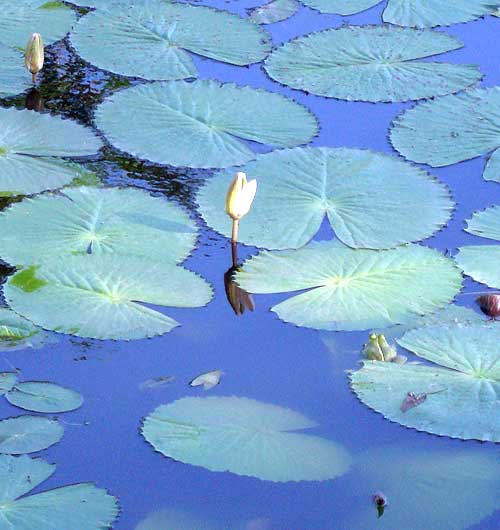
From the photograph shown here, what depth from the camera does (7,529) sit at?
2.09 meters

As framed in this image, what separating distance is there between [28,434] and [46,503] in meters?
0.23

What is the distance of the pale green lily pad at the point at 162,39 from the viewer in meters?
3.96

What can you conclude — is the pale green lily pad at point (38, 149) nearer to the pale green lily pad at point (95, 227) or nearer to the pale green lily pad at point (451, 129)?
the pale green lily pad at point (95, 227)

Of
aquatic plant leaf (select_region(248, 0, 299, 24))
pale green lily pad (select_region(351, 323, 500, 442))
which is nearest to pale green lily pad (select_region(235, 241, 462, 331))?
pale green lily pad (select_region(351, 323, 500, 442))

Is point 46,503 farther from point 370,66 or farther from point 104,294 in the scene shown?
point 370,66

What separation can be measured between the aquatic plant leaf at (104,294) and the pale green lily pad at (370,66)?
1.27 meters

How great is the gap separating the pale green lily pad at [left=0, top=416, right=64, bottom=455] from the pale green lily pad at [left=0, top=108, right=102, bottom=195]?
1.02m

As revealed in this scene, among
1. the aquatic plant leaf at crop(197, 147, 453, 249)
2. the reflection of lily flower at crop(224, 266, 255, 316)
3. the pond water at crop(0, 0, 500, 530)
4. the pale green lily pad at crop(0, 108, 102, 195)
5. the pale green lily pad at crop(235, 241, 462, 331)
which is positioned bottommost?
the pond water at crop(0, 0, 500, 530)

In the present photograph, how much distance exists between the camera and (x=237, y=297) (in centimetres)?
286

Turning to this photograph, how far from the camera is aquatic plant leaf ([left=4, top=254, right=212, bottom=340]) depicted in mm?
2695

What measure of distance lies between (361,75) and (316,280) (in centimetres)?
131

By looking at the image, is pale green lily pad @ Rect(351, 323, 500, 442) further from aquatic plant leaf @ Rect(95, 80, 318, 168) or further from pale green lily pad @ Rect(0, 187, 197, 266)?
aquatic plant leaf @ Rect(95, 80, 318, 168)

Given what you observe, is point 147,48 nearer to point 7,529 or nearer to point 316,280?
point 316,280

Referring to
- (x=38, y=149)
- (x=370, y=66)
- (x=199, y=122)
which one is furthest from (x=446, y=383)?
(x=370, y=66)
